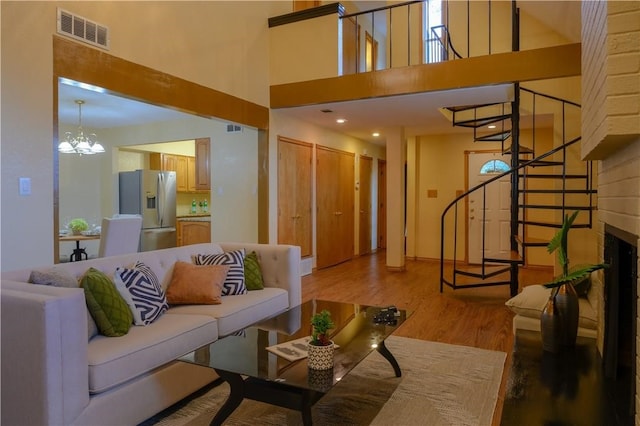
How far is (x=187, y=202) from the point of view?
8602 mm

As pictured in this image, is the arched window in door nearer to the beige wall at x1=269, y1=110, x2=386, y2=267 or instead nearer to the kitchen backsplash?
the beige wall at x1=269, y1=110, x2=386, y2=267

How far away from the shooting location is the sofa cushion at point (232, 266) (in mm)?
3147

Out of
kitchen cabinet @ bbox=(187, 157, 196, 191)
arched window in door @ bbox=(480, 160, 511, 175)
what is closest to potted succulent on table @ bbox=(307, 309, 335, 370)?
arched window in door @ bbox=(480, 160, 511, 175)

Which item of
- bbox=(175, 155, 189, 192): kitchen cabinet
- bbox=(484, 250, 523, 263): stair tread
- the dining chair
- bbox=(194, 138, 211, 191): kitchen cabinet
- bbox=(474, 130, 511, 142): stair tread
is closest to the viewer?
the dining chair

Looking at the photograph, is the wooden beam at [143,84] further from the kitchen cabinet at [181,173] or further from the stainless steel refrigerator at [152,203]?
the kitchen cabinet at [181,173]

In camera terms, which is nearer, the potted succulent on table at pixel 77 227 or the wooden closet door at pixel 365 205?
the potted succulent on table at pixel 77 227

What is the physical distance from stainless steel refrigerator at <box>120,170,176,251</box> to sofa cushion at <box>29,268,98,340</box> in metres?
5.10

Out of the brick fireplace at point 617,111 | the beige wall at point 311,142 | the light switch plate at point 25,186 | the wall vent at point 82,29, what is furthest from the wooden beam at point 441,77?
the light switch plate at point 25,186

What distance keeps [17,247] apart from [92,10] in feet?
6.53

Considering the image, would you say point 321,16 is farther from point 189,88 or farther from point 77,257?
point 77,257

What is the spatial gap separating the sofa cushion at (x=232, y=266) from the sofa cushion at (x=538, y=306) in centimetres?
208

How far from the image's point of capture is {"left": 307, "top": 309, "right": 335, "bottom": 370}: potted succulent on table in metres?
1.86

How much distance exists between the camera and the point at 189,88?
14.4ft

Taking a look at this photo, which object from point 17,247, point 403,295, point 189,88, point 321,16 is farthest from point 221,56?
point 403,295
